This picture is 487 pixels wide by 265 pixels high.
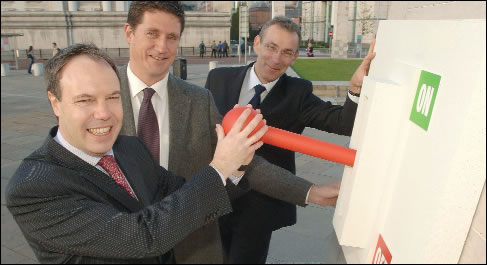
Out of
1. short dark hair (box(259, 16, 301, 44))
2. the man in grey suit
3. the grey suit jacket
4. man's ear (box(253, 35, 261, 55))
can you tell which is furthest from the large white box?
man's ear (box(253, 35, 261, 55))

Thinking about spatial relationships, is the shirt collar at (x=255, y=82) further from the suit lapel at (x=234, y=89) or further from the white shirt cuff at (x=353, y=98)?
the white shirt cuff at (x=353, y=98)

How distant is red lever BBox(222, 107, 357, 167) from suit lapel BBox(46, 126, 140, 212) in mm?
425

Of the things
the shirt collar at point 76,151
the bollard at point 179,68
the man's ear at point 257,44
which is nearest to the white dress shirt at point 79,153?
the shirt collar at point 76,151

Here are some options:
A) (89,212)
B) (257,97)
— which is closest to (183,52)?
(257,97)

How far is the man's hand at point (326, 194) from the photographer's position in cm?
131

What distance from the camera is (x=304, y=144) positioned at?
992 mm

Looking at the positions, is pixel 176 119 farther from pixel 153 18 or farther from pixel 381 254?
pixel 381 254

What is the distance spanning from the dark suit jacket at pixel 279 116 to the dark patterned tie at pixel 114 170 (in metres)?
0.75

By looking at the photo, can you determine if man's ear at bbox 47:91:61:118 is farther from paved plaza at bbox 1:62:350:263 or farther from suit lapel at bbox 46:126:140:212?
paved plaza at bbox 1:62:350:263

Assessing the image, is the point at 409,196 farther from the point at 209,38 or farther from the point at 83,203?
the point at 209,38

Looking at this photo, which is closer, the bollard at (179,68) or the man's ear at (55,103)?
the man's ear at (55,103)

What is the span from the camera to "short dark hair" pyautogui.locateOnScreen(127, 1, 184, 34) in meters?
1.74

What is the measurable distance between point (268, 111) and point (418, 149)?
1.28 meters

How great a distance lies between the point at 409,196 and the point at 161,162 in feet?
4.04
